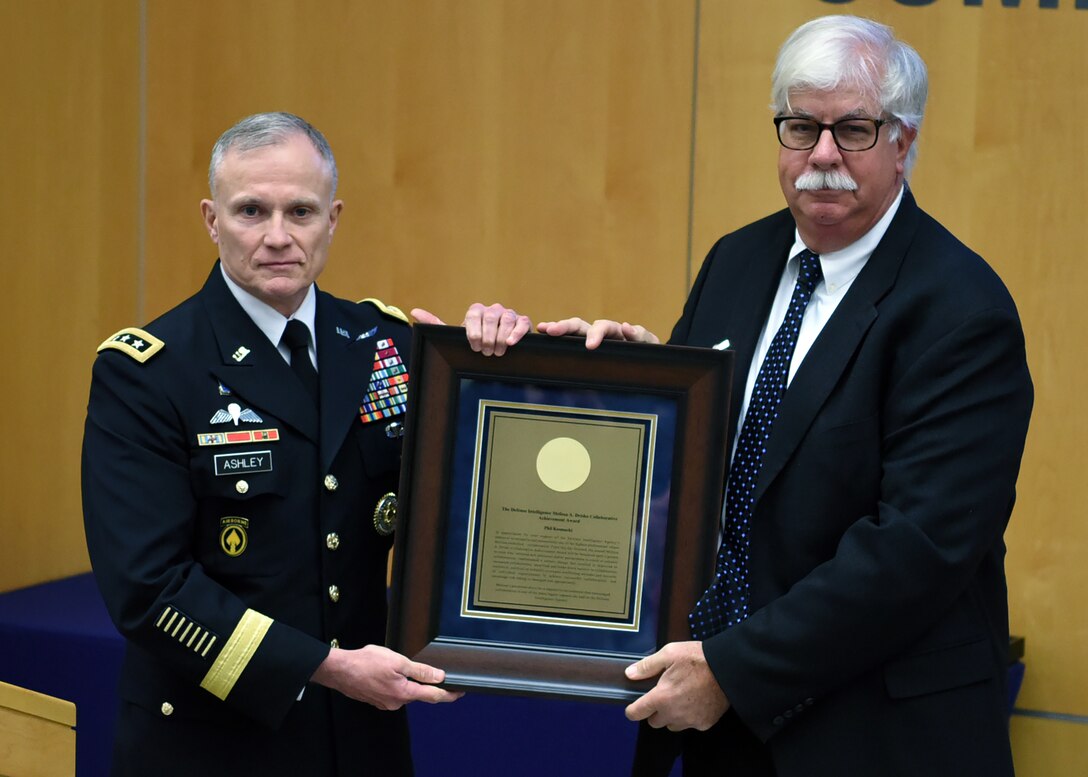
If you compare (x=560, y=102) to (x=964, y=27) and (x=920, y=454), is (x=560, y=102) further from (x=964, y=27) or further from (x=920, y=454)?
(x=920, y=454)

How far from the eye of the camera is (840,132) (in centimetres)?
183

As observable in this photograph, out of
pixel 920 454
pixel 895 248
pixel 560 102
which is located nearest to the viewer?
pixel 920 454

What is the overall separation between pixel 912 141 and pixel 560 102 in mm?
1794

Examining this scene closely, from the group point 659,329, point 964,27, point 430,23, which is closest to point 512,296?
point 659,329

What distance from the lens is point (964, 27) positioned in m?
3.29

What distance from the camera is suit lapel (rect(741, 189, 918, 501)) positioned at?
1.79 m

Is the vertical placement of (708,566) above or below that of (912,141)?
below

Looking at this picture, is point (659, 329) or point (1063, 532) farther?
point (659, 329)

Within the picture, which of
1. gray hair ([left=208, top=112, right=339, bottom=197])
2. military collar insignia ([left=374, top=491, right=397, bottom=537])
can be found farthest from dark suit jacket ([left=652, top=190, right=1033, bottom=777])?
gray hair ([left=208, top=112, right=339, bottom=197])

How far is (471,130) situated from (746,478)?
2000 mm

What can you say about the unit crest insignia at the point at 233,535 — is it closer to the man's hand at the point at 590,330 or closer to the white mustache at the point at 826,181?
the man's hand at the point at 590,330

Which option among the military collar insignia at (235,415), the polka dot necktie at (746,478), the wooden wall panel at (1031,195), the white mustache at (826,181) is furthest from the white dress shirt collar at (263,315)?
the wooden wall panel at (1031,195)

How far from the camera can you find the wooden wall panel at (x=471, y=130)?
352cm

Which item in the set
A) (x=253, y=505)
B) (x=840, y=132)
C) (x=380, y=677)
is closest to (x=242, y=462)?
(x=253, y=505)
